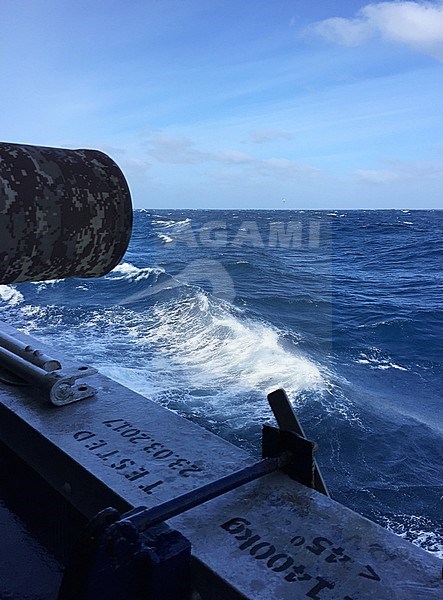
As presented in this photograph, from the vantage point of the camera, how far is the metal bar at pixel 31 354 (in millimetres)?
3576

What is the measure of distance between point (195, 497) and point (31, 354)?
6.74 feet

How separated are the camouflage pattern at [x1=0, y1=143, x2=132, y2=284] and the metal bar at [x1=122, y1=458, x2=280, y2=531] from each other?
1.08 metres

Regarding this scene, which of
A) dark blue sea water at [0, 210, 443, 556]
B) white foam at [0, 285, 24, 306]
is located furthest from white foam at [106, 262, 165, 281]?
white foam at [0, 285, 24, 306]

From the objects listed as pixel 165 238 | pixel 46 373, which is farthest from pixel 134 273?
pixel 46 373

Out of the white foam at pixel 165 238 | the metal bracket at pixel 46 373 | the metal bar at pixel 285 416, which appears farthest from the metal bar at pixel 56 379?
the white foam at pixel 165 238

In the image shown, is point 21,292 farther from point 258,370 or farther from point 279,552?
point 279,552

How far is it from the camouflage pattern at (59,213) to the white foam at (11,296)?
1760 centimetres

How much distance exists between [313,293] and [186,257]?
32.5 ft

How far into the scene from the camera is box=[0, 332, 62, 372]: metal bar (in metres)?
3.58

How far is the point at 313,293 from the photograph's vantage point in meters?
22.4

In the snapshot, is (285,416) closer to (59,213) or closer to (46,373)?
(46,373)

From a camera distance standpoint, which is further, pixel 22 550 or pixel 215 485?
Answer: pixel 22 550

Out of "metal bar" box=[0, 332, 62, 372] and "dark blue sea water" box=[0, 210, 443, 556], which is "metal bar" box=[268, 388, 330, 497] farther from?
"metal bar" box=[0, 332, 62, 372]

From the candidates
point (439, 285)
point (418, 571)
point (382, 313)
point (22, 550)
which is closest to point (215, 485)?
point (418, 571)
